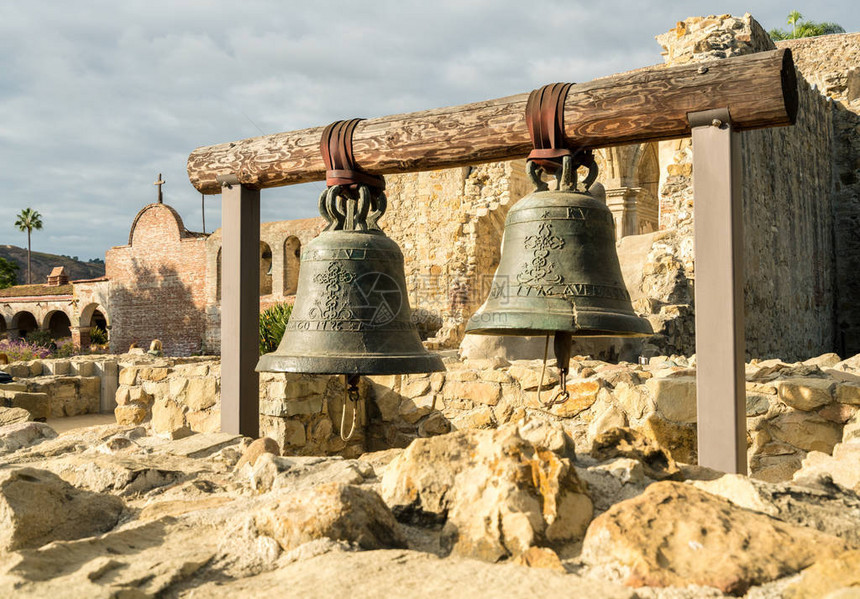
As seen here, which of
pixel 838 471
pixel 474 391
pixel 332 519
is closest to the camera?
pixel 332 519

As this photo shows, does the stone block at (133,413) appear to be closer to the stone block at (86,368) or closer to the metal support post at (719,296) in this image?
the stone block at (86,368)

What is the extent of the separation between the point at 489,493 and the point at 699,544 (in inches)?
18.3

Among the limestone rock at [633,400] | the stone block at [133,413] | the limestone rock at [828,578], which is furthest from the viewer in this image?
the stone block at [133,413]

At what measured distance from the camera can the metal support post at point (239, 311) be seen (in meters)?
3.15

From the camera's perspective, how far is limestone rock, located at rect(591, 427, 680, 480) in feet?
6.46

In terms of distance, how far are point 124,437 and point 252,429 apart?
0.56m

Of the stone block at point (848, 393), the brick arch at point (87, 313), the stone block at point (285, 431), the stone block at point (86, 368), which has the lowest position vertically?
the stone block at point (285, 431)

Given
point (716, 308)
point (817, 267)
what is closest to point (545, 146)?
point (716, 308)

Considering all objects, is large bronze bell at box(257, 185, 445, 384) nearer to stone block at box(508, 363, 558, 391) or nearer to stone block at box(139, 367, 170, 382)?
stone block at box(508, 363, 558, 391)

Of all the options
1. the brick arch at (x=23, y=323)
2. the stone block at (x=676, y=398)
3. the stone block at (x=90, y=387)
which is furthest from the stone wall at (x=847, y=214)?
the brick arch at (x=23, y=323)

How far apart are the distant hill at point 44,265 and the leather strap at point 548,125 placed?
57.0 m

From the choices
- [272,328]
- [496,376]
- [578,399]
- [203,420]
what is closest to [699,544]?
[578,399]

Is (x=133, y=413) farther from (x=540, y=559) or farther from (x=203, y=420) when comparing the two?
(x=540, y=559)

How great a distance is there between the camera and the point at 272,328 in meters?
11.2
